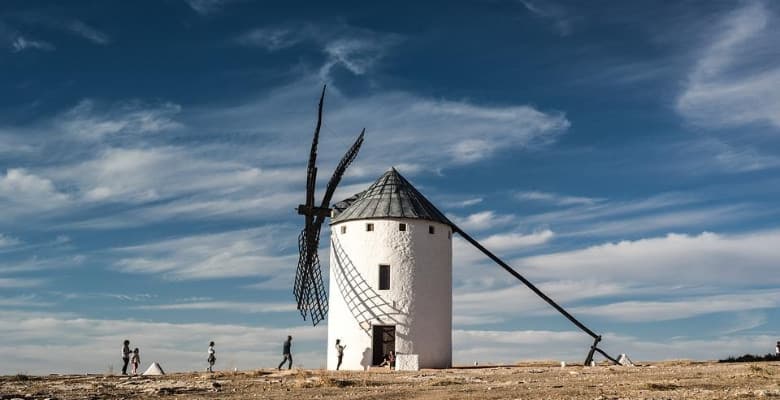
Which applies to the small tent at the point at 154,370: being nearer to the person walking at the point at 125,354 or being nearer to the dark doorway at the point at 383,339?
the person walking at the point at 125,354

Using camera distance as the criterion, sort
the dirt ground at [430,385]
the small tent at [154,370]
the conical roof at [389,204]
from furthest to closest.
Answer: the conical roof at [389,204] → the small tent at [154,370] → the dirt ground at [430,385]

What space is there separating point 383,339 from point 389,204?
222 inches

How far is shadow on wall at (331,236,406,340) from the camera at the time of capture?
35188 mm

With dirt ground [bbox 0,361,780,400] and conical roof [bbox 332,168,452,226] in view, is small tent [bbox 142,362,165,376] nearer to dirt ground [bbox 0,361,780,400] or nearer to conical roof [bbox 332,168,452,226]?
dirt ground [bbox 0,361,780,400]

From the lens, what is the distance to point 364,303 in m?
35.3

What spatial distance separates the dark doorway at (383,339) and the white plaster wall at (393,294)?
0.39 metres

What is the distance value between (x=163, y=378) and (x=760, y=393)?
18.4 meters

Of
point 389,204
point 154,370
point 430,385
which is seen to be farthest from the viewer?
point 389,204

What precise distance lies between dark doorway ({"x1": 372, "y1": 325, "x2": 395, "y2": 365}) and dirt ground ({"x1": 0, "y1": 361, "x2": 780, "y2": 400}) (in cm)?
523

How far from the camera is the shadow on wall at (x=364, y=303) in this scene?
115 ft

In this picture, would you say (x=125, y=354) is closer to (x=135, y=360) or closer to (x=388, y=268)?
(x=135, y=360)

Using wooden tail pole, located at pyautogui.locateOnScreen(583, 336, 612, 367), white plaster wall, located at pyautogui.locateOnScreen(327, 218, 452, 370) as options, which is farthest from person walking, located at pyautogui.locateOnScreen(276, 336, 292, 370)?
wooden tail pole, located at pyautogui.locateOnScreen(583, 336, 612, 367)

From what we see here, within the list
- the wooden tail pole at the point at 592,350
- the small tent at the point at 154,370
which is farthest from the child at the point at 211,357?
the wooden tail pole at the point at 592,350

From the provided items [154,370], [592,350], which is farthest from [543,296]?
[154,370]
